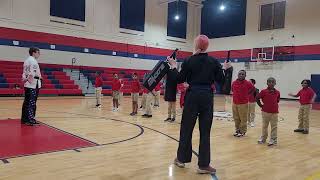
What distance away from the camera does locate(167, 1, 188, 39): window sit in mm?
24641

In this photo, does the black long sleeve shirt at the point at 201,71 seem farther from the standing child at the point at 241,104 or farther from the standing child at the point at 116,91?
the standing child at the point at 116,91

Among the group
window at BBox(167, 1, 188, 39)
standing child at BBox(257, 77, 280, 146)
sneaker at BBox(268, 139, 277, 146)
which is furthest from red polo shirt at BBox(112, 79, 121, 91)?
window at BBox(167, 1, 188, 39)

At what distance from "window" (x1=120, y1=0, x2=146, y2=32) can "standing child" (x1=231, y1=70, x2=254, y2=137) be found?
16.0 meters

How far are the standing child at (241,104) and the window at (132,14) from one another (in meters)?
16.0

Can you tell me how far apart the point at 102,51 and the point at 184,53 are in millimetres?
7777

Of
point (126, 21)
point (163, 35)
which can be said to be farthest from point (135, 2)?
point (163, 35)

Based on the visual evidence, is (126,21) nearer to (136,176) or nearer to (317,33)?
(317,33)

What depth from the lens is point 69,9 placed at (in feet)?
63.1

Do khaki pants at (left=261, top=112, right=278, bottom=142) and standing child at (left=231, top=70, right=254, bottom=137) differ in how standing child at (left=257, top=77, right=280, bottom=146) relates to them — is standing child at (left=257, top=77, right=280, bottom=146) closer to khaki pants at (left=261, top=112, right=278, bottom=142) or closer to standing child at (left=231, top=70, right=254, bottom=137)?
khaki pants at (left=261, top=112, right=278, bottom=142)

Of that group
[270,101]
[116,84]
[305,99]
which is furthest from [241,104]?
[116,84]

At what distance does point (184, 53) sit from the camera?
84.5ft

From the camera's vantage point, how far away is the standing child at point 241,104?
23.2 ft

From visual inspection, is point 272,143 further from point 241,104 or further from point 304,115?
point 304,115

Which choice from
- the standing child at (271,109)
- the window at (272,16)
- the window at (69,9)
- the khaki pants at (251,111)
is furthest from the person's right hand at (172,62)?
the window at (272,16)
